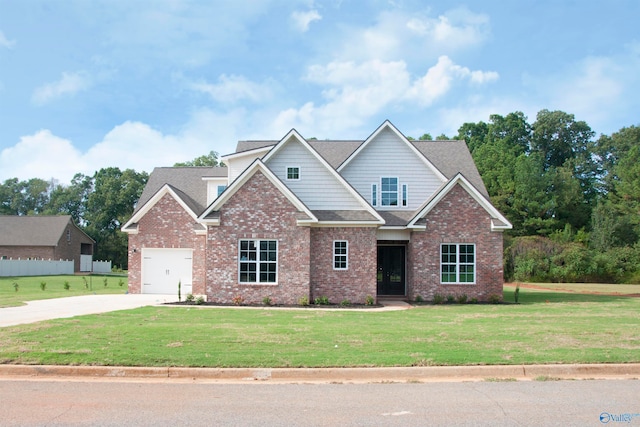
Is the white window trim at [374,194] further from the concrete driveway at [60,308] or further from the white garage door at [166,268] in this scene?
the concrete driveway at [60,308]

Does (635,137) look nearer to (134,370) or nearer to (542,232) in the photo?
(542,232)

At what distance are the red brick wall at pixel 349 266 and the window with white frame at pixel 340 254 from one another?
0.12 metres

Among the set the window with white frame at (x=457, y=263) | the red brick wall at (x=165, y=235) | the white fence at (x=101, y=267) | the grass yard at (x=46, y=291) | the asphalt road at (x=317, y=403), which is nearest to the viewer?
the asphalt road at (x=317, y=403)

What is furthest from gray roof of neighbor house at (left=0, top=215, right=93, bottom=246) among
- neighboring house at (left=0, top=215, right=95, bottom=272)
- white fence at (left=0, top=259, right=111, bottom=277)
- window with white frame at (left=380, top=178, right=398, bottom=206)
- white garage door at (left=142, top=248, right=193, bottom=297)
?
window with white frame at (left=380, top=178, right=398, bottom=206)

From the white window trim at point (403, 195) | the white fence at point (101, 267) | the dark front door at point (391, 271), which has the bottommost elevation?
the white fence at point (101, 267)

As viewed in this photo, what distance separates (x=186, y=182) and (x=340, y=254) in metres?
11.6

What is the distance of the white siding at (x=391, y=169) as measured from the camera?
25.0 metres

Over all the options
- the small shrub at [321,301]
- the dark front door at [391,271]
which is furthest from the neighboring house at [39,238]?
the small shrub at [321,301]

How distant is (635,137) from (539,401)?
78.9 meters

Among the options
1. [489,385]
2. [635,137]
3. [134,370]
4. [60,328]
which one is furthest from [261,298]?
[635,137]

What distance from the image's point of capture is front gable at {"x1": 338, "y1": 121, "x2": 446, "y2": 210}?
24969 mm

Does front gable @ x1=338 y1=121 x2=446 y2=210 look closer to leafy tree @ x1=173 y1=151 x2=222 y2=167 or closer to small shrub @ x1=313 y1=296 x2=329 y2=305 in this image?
small shrub @ x1=313 y1=296 x2=329 y2=305

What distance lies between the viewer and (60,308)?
708 inches

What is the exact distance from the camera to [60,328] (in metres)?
12.7
